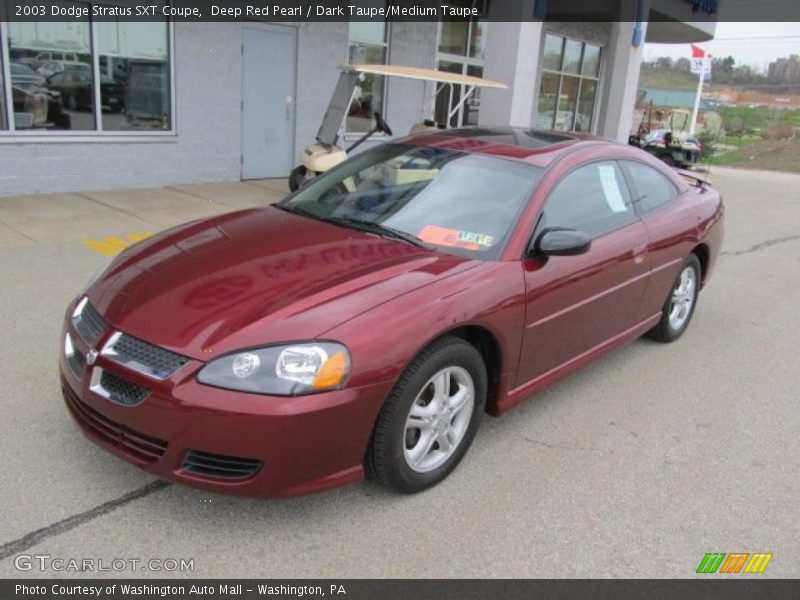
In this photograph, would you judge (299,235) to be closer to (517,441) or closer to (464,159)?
(464,159)

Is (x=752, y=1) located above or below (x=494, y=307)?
above

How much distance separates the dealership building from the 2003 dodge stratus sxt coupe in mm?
6071

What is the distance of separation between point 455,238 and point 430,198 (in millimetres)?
372

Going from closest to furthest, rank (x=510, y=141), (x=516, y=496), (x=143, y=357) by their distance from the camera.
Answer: (x=143, y=357), (x=516, y=496), (x=510, y=141)

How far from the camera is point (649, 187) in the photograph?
4.66 meters

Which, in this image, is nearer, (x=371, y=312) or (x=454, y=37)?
(x=371, y=312)

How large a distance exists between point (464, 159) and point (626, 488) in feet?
6.44

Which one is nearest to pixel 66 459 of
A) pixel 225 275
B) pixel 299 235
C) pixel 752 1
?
pixel 225 275

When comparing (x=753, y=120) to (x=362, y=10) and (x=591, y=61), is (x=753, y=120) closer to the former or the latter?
(x=591, y=61)

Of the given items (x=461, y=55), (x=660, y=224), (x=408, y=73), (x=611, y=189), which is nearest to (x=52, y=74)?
(x=408, y=73)

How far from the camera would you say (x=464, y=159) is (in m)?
3.96

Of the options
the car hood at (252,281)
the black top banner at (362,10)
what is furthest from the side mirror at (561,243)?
the black top banner at (362,10)

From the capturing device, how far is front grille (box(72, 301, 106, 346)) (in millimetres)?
2842
